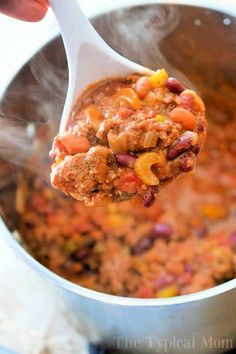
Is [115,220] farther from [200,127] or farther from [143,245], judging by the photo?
[200,127]

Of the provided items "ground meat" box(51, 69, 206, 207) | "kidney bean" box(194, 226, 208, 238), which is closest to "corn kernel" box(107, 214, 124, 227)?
"kidney bean" box(194, 226, 208, 238)

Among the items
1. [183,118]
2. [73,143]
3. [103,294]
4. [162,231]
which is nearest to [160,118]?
[183,118]

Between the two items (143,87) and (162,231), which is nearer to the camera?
(143,87)

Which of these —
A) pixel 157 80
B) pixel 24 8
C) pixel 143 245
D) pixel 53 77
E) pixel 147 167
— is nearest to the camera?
pixel 147 167

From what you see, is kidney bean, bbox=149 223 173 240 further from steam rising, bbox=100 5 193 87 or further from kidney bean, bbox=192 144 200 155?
kidney bean, bbox=192 144 200 155

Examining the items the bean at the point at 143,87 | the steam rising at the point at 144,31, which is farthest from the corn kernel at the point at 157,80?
the steam rising at the point at 144,31

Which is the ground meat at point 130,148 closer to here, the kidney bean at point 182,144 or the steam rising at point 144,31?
the kidney bean at point 182,144
